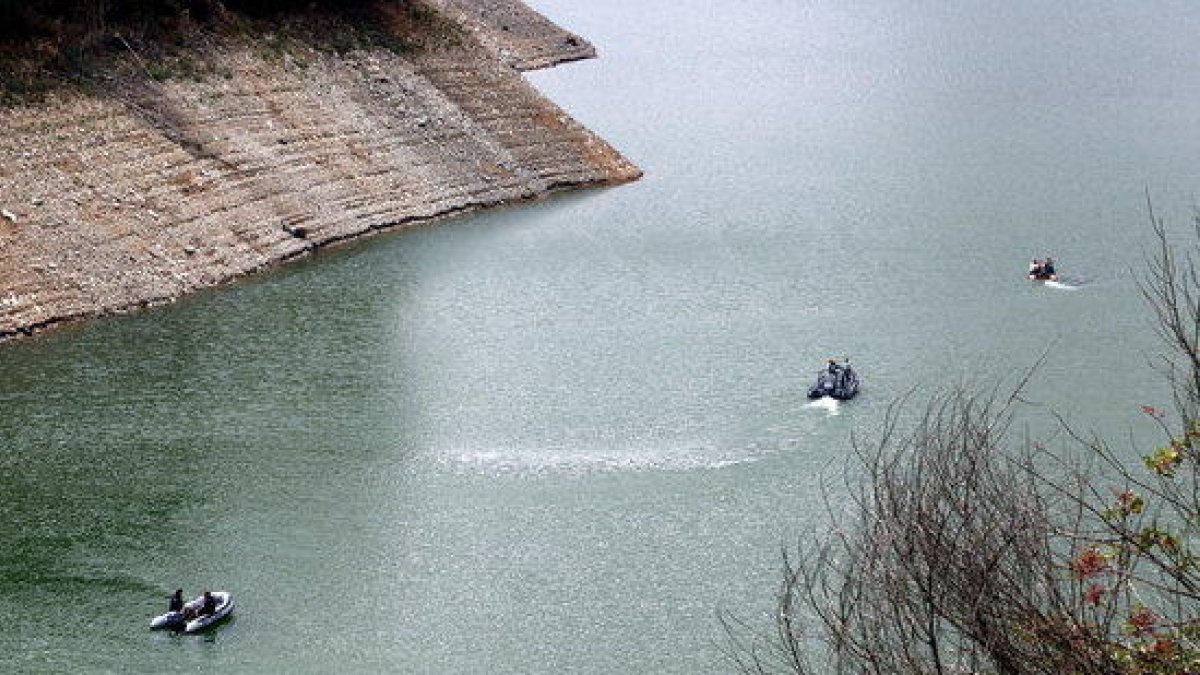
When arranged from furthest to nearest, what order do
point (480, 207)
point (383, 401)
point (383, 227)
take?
1. point (480, 207)
2. point (383, 227)
3. point (383, 401)

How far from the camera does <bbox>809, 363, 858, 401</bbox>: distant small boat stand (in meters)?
42.5

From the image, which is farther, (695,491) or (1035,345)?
(1035,345)

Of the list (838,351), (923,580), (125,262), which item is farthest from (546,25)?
(923,580)

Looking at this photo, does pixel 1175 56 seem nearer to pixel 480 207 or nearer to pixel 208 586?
pixel 480 207

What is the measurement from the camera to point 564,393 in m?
45.2

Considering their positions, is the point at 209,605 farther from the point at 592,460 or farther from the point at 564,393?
the point at 564,393

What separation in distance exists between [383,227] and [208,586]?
31650 mm

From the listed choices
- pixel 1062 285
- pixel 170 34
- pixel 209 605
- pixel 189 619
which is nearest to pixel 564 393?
pixel 209 605

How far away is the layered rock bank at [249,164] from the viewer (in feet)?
179

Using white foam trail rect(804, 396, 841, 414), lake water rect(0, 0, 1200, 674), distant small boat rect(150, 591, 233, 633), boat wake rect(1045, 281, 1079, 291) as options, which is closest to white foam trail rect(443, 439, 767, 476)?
lake water rect(0, 0, 1200, 674)

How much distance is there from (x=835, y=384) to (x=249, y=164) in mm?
29349

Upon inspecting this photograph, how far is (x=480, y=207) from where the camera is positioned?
68688mm

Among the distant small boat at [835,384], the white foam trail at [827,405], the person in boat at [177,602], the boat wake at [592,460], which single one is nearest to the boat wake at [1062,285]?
the distant small boat at [835,384]

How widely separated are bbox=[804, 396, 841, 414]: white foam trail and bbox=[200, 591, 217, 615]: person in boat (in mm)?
16633
